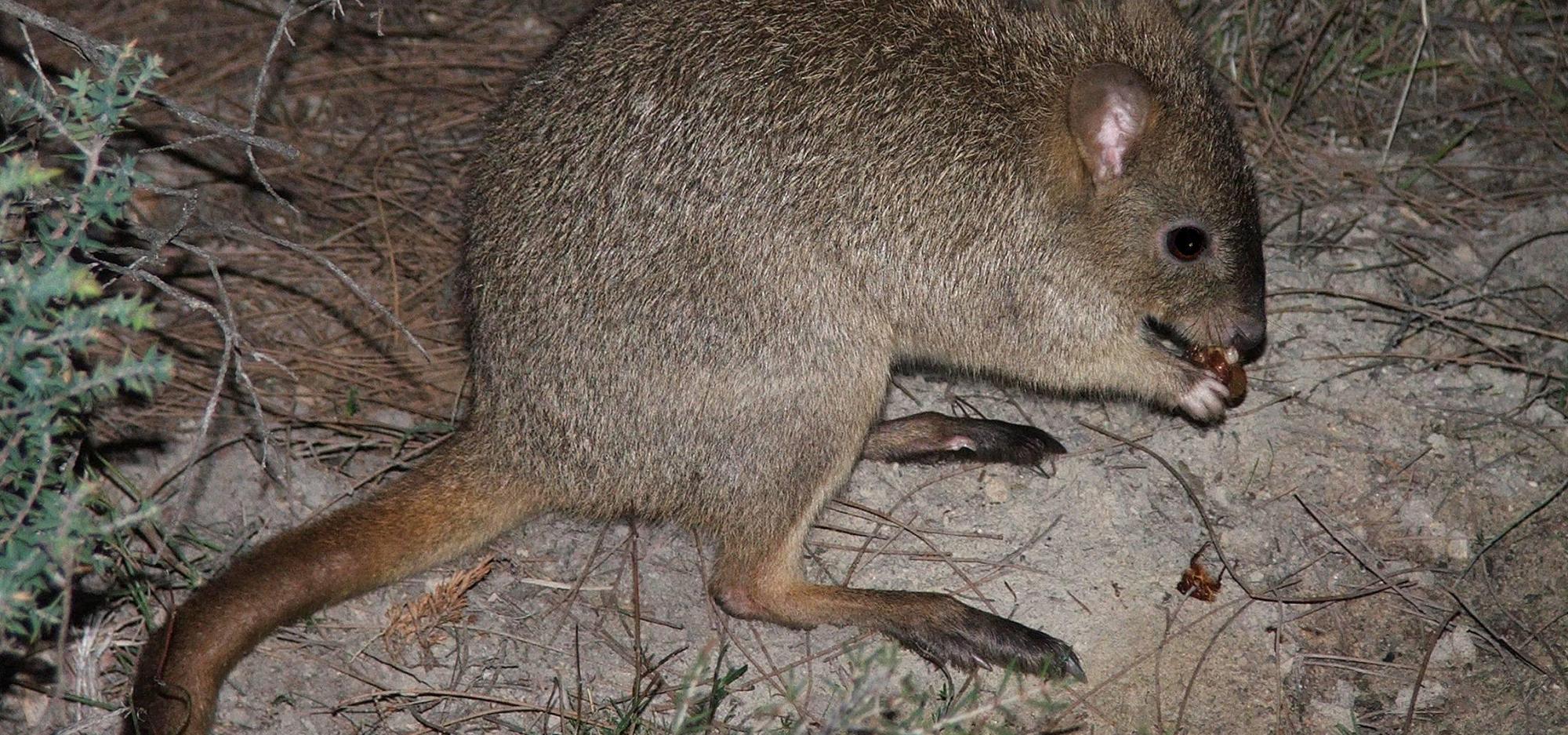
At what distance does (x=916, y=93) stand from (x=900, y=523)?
131cm

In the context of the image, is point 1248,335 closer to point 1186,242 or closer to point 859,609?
point 1186,242

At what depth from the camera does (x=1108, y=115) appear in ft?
11.5

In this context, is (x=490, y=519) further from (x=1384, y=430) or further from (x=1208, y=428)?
(x=1384, y=430)

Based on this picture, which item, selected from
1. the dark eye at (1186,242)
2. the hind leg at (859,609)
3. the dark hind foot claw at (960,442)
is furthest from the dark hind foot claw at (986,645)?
the dark eye at (1186,242)

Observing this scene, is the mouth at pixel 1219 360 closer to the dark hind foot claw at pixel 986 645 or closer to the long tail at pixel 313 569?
the dark hind foot claw at pixel 986 645

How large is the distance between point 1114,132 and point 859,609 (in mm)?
1508

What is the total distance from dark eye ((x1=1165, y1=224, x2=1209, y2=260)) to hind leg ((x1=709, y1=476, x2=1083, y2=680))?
1149mm

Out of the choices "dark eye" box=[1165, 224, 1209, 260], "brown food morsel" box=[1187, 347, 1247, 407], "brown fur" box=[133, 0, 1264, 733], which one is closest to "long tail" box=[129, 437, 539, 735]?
"brown fur" box=[133, 0, 1264, 733]

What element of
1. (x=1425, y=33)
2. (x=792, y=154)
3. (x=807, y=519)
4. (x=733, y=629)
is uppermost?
(x=792, y=154)

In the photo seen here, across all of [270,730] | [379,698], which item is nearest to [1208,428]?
[379,698]

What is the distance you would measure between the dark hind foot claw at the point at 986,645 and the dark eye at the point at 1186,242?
3.78 feet

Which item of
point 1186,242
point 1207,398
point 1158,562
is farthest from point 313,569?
point 1207,398

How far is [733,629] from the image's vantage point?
3.84 m

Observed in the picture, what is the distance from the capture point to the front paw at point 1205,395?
4.03 m
